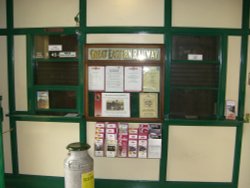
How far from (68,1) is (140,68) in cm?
131

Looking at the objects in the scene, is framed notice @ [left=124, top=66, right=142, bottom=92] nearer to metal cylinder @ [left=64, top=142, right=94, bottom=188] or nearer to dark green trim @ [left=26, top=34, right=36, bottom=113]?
metal cylinder @ [left=64, top=142, right=94, bottom=188]

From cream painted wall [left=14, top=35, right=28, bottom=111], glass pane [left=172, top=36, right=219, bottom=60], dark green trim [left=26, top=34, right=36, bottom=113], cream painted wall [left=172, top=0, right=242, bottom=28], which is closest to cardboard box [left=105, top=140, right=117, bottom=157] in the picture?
dark green trim [left=26, top=34, right=36, bottom=113]

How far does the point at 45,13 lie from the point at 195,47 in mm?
2060

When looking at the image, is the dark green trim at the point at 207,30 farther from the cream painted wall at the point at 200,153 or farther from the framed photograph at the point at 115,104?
the cream painted wall at the point at 200,153

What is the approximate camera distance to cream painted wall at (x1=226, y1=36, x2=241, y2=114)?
2777 millimetres

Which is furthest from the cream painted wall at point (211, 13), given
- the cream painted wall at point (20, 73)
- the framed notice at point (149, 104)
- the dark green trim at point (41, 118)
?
the cream painted wall at point (20, 73)

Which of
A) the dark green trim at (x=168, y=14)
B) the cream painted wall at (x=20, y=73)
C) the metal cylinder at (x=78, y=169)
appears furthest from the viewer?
the cream painted wall at (x=20, y=73)

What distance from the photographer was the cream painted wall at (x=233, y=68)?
2777mm

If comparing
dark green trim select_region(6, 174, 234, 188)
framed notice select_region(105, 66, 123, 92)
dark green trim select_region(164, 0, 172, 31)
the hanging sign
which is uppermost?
dark green trim select_region(164, 0, 172, 31)

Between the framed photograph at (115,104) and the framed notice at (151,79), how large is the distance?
28 cm

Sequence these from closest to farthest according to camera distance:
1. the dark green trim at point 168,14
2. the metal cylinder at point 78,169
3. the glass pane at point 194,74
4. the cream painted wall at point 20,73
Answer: the metal cylinder at point 78,169 → the dark green trim at point 168,14 → the glass pane at point 194,74 → the cream painted wall at point 20,73

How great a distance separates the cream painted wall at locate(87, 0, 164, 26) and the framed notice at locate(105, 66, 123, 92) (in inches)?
23.1

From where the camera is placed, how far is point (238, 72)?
2.81 m

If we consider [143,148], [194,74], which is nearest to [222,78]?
[194,74]
